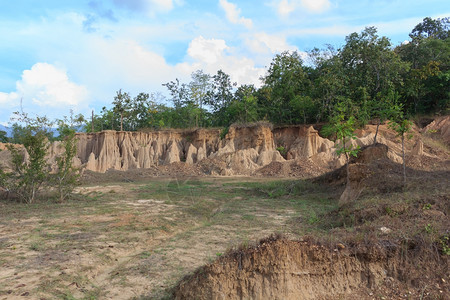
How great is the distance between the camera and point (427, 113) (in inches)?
1276

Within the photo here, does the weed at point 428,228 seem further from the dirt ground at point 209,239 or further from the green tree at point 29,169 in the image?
the green tree at point 29,169

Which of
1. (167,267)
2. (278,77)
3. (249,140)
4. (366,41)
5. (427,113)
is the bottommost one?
(167,267)

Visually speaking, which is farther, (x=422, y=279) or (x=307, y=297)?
(x=422, y=279)

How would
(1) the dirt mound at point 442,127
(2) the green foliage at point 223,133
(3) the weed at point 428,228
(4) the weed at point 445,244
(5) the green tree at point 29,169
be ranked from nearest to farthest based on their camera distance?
(4) the weed at point 445,244 < (3) the weed at point 428,228 < (5) the green tree at point 29,169 < (1) the dirt mound at point 442,127 < (2) the green foliage at point 223,133

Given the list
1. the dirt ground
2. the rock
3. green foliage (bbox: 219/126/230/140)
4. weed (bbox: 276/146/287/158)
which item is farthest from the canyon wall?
the rock

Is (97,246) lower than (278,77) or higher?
lower

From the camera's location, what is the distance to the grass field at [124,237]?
5074 mm

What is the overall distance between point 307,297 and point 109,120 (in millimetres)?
41043

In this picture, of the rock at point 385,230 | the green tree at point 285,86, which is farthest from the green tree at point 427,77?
the rock at point 385,230

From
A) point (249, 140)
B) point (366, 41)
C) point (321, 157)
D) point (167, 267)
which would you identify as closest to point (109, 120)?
point (249, 140)

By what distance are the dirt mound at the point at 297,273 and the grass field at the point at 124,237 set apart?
0.65 meters

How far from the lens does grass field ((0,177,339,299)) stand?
507 centimetres

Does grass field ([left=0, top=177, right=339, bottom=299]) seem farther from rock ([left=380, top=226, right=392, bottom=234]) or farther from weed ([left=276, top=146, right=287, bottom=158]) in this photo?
weed ([left=276, top=146, right=287, bottom=158])

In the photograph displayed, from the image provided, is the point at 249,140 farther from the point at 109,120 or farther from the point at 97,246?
the point at 97,246
